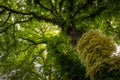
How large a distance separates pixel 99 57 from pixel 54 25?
443 centimetres

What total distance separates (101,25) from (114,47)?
167 inches

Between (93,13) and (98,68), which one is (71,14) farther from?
(98,68)

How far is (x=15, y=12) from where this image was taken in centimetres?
1050

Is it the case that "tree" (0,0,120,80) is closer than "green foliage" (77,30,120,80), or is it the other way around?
"green foliage" (77,30,120,80)

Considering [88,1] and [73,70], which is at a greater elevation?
[88,1]

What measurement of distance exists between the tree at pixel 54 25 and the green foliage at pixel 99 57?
A: 1494mm

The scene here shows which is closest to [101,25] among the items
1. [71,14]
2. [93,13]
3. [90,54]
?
[93,13]

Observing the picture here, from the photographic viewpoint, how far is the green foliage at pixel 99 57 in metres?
6.31

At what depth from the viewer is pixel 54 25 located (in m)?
10.8

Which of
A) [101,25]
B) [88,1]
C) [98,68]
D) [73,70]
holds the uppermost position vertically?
[88,1]

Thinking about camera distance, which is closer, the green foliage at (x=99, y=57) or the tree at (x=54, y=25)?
the green foliage at (x=99, y=57)

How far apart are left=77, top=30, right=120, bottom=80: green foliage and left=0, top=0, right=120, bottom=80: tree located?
1494 mm

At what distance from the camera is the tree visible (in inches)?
363

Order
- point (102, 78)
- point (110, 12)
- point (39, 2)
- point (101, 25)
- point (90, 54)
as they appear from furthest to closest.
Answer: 1. point (101, 25)
2. point (39, 2)
3. point (110, 12)
4. point (90, 54)
5. point (102, 78)
